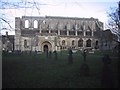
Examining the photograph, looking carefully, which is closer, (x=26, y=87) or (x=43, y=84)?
(x=26, y=87)

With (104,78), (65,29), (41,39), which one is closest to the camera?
(104,78)

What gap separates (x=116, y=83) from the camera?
9.77 metres

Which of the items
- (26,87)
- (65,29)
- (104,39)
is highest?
(65,29)

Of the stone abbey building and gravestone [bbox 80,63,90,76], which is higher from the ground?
the stone abbey building

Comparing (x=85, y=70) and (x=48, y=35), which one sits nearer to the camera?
(x=85, y=70)

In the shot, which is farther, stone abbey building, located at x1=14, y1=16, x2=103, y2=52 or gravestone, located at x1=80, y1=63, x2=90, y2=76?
stone abbey building, located at x1=14, y1=16, x2=103, y2=52

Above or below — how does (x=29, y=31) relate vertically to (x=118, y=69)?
above

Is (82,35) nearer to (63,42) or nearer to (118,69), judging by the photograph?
(63,42)

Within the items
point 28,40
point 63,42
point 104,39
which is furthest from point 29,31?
point 104,39

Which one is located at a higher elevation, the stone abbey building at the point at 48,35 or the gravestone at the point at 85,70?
the stone abbey building at the point at 48,35

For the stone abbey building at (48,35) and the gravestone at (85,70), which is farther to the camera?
the stone abbey building at (48,35)

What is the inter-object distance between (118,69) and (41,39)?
147 ft

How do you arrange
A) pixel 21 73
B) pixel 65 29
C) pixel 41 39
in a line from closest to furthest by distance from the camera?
pixel 21 73, pixel 41 39, pixel 65 29

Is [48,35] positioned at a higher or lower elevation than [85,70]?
higher
